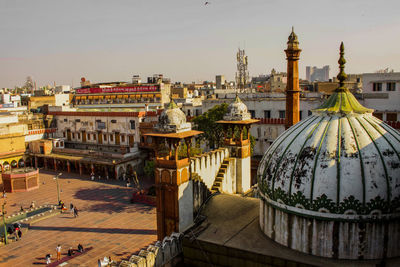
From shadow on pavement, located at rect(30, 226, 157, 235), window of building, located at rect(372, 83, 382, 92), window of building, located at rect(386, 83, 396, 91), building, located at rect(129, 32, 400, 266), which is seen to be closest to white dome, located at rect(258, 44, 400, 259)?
building, located at rect(129, 32, 400, 266)

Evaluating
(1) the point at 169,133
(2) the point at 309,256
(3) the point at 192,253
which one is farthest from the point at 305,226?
(1) the point at 169,133

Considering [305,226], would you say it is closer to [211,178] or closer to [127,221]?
[211,178]

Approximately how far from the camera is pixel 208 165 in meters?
18.5

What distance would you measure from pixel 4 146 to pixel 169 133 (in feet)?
155

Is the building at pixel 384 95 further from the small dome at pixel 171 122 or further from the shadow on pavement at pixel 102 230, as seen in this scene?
the small dome at pixel 171 122

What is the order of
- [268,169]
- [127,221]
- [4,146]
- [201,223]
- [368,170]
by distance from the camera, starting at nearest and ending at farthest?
1. [368,170]
2. [268,169]
3. [201,223]
4. [127,221]
5. [4,146]

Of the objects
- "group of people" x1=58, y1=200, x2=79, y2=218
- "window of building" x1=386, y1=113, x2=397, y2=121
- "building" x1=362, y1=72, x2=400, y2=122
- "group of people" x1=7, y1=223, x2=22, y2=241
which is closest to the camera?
"group of people" x1=7, y1=223, x2=22, y2=241

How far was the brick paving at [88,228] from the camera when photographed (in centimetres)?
2477

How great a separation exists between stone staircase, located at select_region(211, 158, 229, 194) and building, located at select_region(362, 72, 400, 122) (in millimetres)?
25452

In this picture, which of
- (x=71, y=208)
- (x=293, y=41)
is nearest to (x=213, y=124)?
(x=293, y=41)

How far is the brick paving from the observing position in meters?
24.8

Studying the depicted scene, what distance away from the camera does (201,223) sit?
15.0 m

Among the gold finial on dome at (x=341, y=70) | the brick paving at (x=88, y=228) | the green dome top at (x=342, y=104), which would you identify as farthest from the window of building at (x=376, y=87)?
the green dome top at (x=342, y=104)

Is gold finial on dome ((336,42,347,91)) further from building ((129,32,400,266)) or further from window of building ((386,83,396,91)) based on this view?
window of building ((386,83,396,91))
